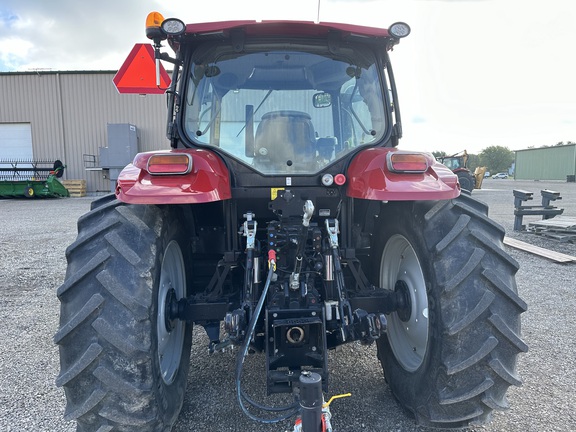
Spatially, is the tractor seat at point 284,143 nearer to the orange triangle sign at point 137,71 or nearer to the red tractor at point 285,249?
the red tractor at point 285,249

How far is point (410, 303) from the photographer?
7.75 ft

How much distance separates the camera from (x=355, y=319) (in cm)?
215

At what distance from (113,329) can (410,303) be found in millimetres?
1558

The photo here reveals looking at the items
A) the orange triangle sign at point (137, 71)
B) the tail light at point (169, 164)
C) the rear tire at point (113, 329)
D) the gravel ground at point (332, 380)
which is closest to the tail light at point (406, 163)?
the tail light at point (169, 164)

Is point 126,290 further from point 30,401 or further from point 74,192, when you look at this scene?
point 74,192

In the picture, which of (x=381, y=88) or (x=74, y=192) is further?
(x=74, y=192)

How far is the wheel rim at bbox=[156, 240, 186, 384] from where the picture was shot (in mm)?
2258

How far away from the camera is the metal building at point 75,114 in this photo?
20.3 m

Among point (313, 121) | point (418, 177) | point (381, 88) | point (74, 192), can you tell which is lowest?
point (74, 192)

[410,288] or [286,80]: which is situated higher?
[286,80]

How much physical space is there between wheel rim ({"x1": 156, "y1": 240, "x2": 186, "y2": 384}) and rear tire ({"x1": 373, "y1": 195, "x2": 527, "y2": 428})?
1.34 m

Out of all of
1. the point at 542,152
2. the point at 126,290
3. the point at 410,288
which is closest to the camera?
the point at 126,290

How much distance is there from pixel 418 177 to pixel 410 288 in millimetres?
675

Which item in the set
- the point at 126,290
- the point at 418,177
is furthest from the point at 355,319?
the point at 126,290
